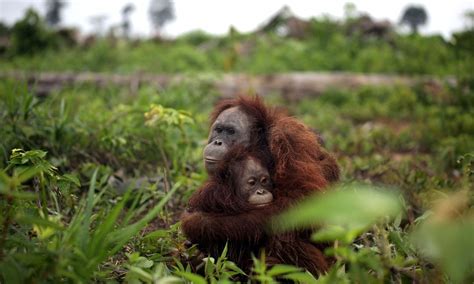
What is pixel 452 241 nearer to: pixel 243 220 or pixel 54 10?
pixel 243 220

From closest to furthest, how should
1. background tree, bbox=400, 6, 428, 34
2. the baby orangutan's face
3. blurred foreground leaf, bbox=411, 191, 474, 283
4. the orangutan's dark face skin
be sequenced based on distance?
blurred foreground leaf, bbox=411, 191, 474, 283
the baby orangutan's face
the orangutan's dark face skin
background tree, bbox=400, 6, 428, 34

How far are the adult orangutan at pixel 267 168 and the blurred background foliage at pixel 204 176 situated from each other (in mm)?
97

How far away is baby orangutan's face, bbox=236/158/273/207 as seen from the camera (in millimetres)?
2212

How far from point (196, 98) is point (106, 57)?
5.93 meters

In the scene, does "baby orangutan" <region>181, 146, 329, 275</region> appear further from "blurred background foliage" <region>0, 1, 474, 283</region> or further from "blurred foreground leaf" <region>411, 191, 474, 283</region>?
"blurred foreground leaf" <region>411, 191, 474, 283</region>

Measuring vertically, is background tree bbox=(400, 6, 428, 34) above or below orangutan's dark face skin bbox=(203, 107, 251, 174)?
above

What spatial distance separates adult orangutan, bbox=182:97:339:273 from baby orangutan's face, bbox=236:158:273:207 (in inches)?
1.4

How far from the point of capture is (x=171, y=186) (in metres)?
3.32

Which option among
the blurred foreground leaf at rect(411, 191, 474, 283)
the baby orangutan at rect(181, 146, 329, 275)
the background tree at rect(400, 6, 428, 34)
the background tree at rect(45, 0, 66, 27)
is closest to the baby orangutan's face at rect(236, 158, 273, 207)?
the baby orangutan at rect(181, 146, 329, 275)

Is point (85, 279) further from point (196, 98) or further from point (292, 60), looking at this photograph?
point (292, 60)

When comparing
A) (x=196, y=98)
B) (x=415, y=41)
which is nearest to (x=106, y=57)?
(x=196, y=98)

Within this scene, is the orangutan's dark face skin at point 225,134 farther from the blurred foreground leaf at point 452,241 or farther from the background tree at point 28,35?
the background tree at point 28,35

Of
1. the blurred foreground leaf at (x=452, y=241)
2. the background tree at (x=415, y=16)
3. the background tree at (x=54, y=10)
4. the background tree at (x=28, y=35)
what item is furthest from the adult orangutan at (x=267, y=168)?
the background tree at (x=54, y=10)

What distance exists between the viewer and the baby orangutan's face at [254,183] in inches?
87.1
